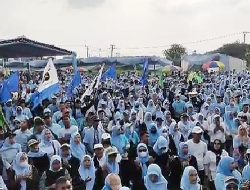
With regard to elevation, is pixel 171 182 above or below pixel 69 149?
below

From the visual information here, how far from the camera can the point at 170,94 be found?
2045cm

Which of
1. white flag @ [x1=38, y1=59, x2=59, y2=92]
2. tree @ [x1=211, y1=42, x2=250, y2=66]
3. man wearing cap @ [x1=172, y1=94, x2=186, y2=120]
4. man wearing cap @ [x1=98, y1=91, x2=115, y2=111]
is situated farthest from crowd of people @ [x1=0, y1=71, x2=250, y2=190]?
tree @ [x1=211, y1=42, x2=250, y2=66]

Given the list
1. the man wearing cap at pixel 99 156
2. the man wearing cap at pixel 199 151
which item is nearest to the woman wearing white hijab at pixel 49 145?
the man wearing cap at pixel 99 156

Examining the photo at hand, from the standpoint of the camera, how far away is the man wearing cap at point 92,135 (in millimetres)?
10820

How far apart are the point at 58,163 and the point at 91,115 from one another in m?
3.48

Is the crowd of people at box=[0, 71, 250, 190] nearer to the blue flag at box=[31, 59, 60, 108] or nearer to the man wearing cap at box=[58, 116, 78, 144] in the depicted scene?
the man wearing cap at box=[58, 116, 78, 144]

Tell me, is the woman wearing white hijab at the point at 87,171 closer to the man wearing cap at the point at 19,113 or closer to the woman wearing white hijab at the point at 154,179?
Result: the woman wearing white hijab at the point at 154,179

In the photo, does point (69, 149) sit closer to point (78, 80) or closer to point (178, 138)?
point (178, 138)

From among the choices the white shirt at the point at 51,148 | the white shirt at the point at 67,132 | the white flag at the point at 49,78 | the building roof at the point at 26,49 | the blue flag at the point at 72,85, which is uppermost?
the building roof at the point at 26,49

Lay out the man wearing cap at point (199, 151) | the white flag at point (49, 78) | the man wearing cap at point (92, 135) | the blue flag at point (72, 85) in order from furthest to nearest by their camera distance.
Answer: the blue flag at point (72, 85), the white flag at point (49, 78), the man wearing cap at point (92, 135), the man wearing cap at point (199, 151)

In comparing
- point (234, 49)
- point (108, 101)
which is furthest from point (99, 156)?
point (234, 49)

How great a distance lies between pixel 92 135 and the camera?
35.7 feet

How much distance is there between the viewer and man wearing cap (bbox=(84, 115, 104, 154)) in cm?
1082

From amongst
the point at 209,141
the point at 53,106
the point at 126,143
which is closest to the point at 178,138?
the point at 209,141
